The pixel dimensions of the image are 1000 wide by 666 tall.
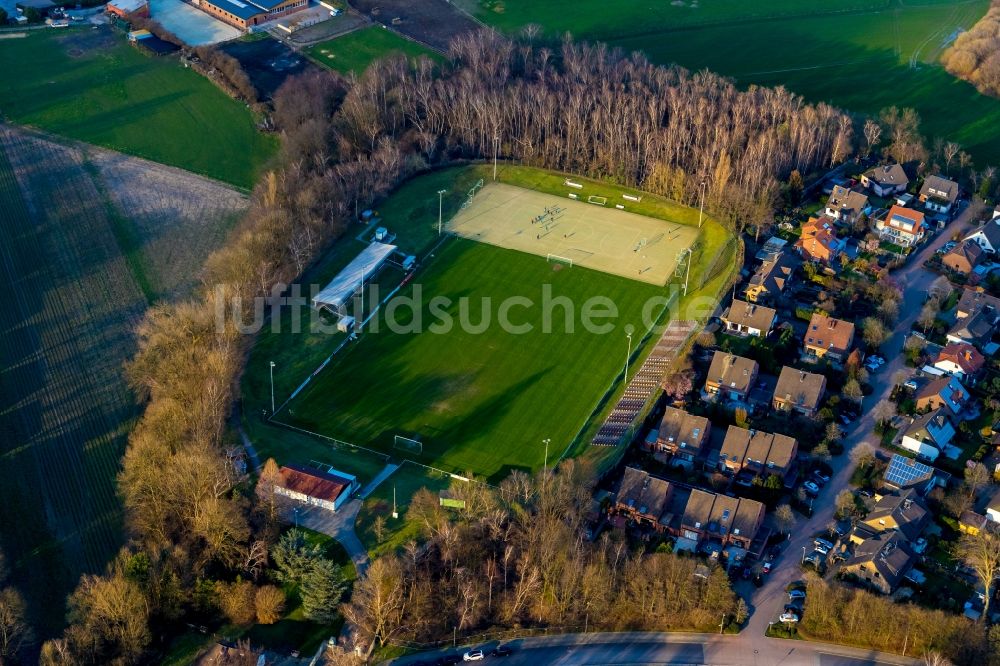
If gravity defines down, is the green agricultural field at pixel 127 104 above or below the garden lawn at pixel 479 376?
above

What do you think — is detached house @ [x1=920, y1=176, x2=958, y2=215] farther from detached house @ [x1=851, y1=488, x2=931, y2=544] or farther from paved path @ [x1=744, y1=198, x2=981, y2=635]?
detached house @ [x1=851, y1=488, x2=931, y2=544]

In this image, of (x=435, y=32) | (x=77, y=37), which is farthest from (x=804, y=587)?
(x=77, y=37)

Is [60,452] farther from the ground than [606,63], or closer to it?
closer to it

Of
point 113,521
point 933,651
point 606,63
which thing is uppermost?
point 606,63

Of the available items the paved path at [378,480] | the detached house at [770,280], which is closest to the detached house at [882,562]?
the detached house at [770,280]

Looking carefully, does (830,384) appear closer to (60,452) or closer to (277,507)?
(277,507)

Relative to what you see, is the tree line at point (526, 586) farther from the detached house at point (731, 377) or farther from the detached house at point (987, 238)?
the detached house at point (987, 238)

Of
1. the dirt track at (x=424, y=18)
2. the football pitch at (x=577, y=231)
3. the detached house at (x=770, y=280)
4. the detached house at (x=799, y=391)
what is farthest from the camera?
the dirt track at (x=424, y=18)
